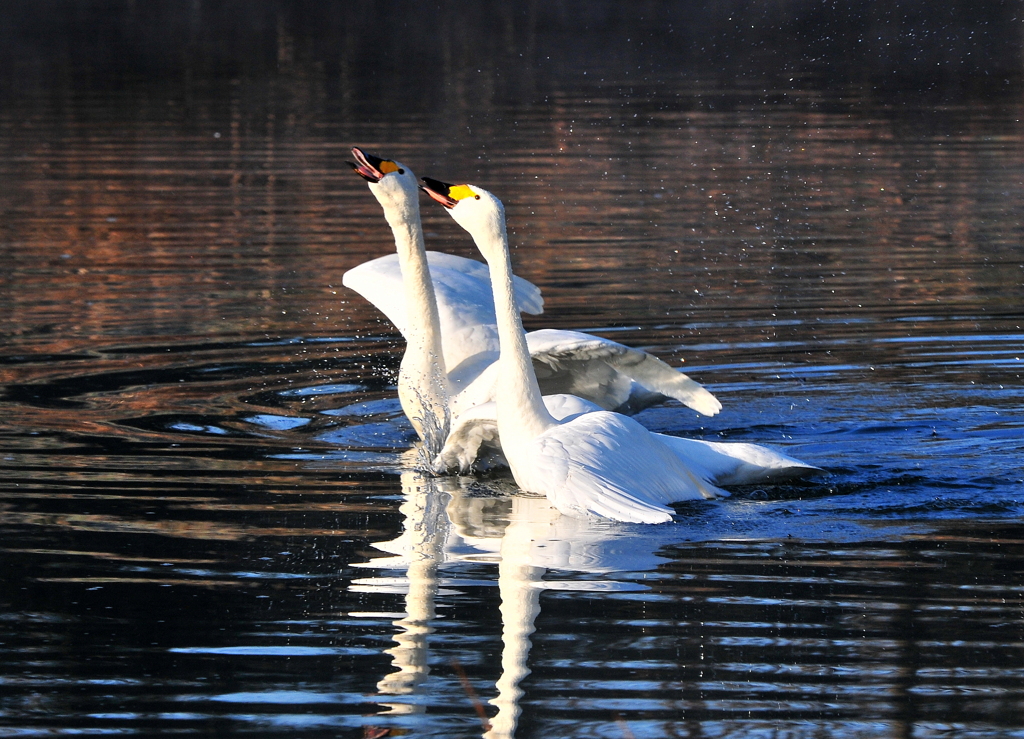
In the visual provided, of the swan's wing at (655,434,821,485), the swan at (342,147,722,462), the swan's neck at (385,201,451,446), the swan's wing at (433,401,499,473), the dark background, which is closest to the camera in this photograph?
the swan's wing at (655,434,821,485)

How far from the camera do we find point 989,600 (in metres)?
6.30

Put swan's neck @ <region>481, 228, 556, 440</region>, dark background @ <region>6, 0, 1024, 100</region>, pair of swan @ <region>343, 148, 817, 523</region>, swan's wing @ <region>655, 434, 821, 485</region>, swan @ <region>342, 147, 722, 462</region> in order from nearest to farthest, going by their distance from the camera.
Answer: pair of swan @ <region>343, 148, 817, 523</region>
swan's neck @ <region>481, 228, 556, 440</region>
swan's wing @ <region>655, 434, 821, 485</region>
swan @ <region>342, 147, 722, 462</region>
dark background @ <region>6, 0, 1024, 100</region>

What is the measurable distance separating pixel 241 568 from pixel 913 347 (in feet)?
19.7

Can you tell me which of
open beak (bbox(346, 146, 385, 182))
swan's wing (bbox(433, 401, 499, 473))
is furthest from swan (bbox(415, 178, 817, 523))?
open beak (bbox(346, 146, 385, 182))

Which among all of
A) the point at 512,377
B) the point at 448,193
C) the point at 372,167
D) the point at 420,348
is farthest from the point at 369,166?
the point at 512,377

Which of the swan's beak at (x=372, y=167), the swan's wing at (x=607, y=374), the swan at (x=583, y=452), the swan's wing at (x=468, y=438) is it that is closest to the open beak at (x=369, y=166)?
the swan's beak at (x=372, y=167)

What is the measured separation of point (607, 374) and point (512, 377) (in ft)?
5.35

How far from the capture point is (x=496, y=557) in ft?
22.9

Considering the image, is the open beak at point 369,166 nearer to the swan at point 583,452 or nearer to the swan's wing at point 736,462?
the swan at point 583,452

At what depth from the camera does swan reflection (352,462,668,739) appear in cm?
550

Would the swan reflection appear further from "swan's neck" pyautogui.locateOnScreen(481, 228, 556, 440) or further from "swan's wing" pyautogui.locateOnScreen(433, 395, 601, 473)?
"swan's neck" pyautogui.locateOnScreen(481, 228, 556, 440)

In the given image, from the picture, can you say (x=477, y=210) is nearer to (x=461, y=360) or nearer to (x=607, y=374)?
(x=607, y=374)

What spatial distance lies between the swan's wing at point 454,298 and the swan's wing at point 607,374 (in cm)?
51

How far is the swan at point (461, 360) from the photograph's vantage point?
877cm
